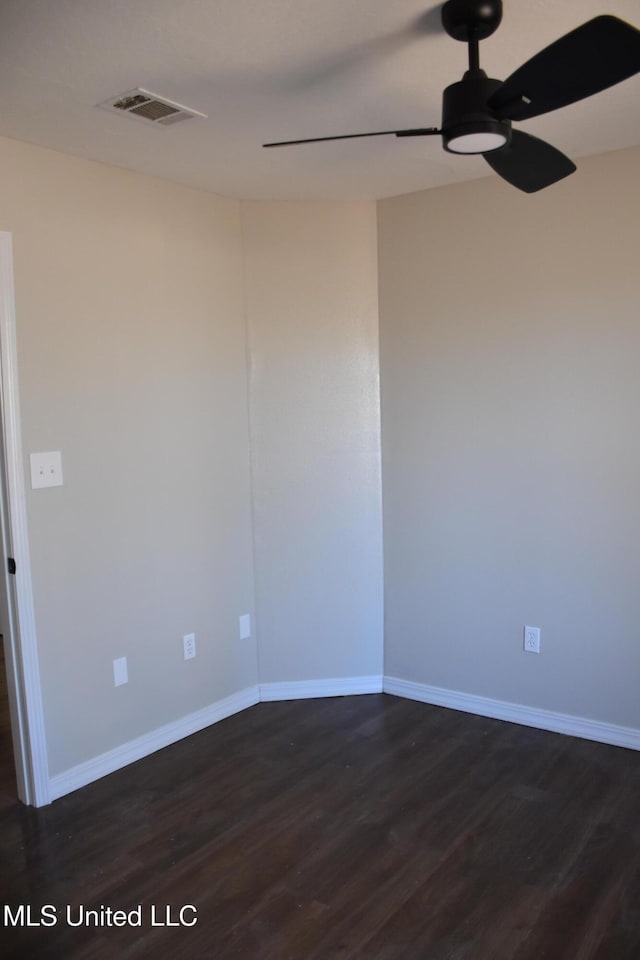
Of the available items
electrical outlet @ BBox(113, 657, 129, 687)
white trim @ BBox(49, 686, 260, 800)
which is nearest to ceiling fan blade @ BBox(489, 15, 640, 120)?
electrical outlet @ BBox(113, 657, 129, 687)

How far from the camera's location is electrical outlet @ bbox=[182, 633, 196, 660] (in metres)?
3.25

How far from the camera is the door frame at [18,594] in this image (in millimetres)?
2500

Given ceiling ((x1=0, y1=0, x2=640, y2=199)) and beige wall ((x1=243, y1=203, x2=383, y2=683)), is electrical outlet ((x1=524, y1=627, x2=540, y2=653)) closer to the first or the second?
beige wall ((x1=243, y1=203, x2=383, y2=683))

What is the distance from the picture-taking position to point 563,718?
125 inches

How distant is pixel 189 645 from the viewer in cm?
327

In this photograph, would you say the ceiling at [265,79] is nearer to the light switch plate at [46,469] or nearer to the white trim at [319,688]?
the light switch plate at [46,469]

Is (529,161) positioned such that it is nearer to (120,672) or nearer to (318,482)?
(318,482)

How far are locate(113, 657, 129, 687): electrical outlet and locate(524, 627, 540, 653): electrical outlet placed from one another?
69.7 inches

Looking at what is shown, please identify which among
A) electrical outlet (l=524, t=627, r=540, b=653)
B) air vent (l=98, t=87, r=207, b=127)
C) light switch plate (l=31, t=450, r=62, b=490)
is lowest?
electrical outlet (l=524, t=627, r=540, b=653)

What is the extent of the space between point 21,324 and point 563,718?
277 cm

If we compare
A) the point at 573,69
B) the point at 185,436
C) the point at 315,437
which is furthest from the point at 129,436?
the point at 573,69

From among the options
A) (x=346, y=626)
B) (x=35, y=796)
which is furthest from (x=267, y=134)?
(x=35, y=796)

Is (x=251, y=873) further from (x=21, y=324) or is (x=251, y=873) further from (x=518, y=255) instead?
(x=518, y=255)

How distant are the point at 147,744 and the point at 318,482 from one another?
1432 mm
